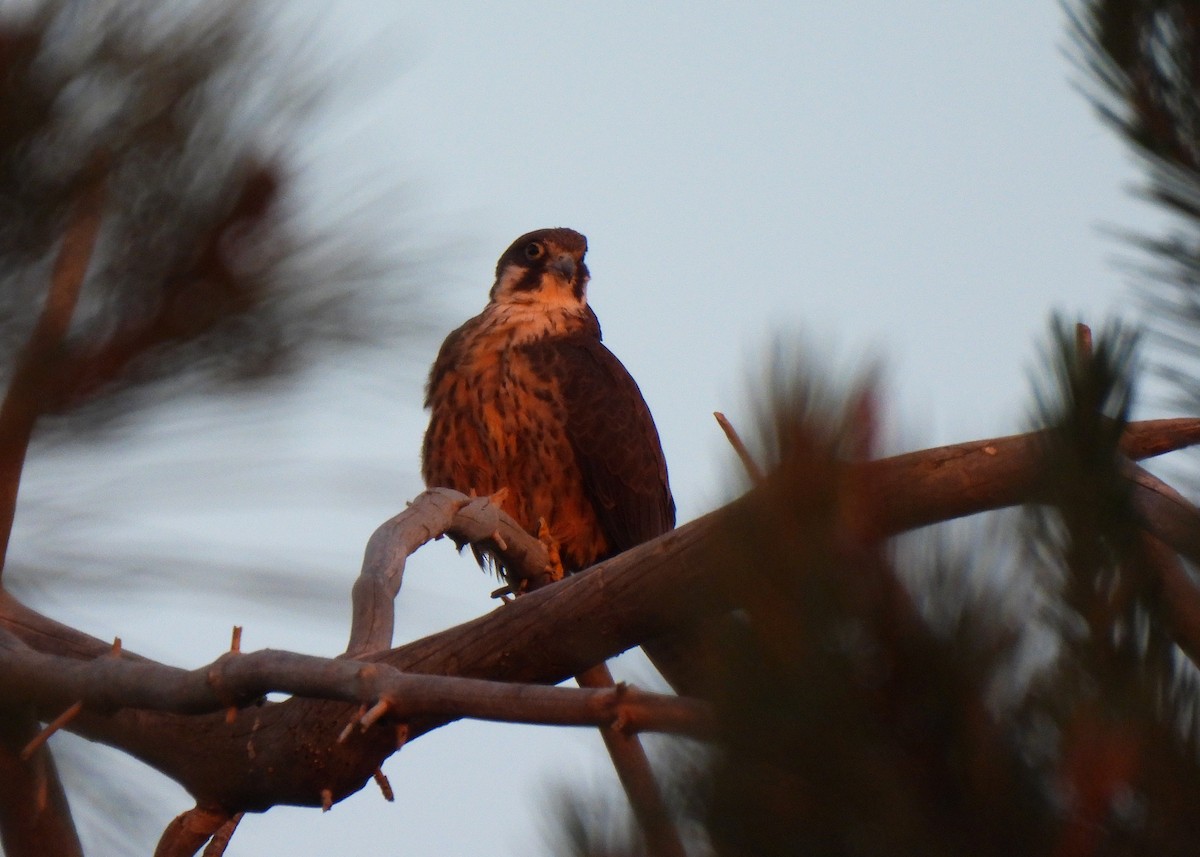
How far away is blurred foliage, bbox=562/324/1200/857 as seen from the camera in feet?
2.90

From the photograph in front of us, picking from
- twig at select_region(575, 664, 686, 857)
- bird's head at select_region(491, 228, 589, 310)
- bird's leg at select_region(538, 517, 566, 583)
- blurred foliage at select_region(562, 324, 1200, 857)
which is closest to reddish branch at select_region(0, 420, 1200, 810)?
twig at select_region(575, 664, 686, 857)

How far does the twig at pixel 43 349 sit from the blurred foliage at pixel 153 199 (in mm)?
17

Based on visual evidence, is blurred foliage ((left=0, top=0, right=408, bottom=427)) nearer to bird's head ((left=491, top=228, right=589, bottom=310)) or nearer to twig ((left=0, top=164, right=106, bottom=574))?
twig ((left=0, top=164, right=106, bottom=574))

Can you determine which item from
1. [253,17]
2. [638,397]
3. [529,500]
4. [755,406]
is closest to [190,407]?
[253,17]

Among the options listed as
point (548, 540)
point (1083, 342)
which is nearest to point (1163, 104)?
point (1083, 342)

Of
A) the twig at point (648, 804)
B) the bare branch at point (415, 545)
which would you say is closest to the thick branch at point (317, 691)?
the twig at point (648, 804)

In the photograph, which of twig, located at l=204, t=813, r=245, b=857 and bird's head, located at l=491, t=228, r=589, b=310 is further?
bird's head, located at l=491, t=228, r=589, b=310

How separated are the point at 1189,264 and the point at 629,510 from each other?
9.43 feet

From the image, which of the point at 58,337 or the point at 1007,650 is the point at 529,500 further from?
the point at 1007,650

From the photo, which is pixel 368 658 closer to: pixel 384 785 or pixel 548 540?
pixel 384 785

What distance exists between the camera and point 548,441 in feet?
13.1

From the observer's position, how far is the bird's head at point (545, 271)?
15.0 feet

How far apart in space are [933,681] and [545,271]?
372 centimetres

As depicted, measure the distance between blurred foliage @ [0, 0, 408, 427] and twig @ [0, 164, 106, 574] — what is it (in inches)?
0.7
